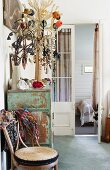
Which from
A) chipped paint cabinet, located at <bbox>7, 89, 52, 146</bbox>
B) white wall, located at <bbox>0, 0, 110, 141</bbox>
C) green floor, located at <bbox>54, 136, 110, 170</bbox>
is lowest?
green floor, located at <bbox>54, 136, 110, 170</bbox>

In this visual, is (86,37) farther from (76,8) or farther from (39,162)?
(39,162)

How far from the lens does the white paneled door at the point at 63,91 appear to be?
4926 millimetres

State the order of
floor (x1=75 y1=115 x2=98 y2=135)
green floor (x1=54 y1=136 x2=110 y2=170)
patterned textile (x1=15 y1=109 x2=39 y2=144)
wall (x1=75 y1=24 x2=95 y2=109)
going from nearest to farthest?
patterned textile (x1=15 y1=109 x2=39 y2=144), green floor (x1=54 y1=136 x2=110 y2=170), floor (x1=75 y1=115 x2=98 y2=135), wall (x1=75 y1=24 x2=95 y2=109)

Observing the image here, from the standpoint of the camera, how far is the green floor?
3461 mm

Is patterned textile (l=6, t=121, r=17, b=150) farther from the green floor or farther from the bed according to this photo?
the bed

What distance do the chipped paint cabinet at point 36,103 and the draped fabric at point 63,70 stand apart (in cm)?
222

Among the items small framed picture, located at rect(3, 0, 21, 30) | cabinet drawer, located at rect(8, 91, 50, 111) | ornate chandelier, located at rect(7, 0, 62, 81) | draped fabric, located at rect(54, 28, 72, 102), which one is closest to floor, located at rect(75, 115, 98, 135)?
draped fabric, located at rect(54, 28, 72, 102)

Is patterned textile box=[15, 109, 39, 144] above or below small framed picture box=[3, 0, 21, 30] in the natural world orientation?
below

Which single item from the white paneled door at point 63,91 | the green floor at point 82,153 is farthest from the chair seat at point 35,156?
the white paneled door at point 63,91

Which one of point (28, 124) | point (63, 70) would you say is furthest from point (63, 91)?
point (28, 124)

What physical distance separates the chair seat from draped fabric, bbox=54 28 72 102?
2.54 m

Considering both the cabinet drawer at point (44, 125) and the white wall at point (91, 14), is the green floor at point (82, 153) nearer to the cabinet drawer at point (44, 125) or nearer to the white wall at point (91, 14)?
the cabinet drawer at point (44, 125)

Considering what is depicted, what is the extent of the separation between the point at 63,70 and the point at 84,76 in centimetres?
248

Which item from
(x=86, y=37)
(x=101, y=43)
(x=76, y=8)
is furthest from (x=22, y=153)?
(x=86, y=37)
